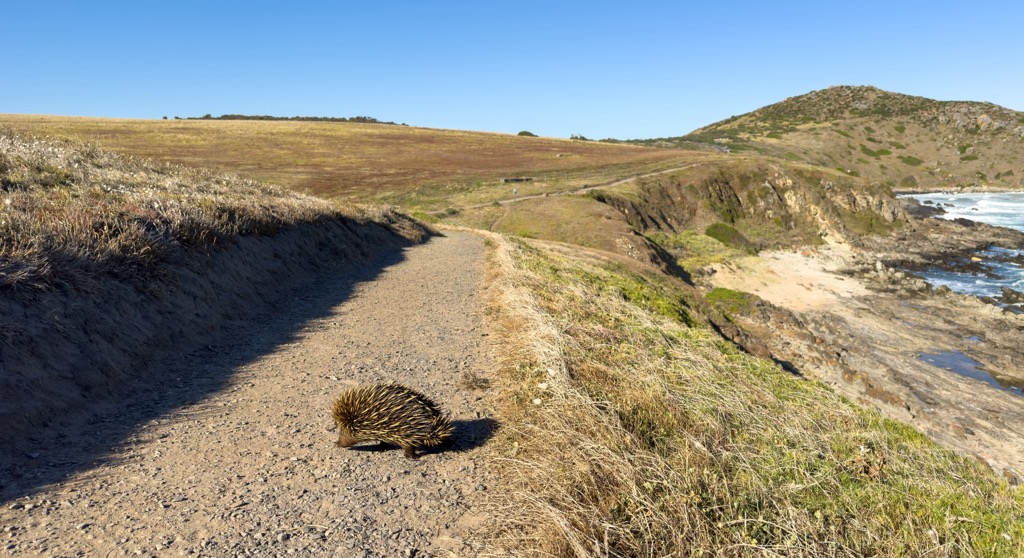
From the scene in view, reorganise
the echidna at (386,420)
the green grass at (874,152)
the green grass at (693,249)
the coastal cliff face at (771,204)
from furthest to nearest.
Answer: the green grass at (874,152), the coastal cliff face at (771,204), the green grass at (693,249), the echidna at (386,420)

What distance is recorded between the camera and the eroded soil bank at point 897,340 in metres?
17.9

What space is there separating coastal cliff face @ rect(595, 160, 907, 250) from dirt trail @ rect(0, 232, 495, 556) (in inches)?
1875

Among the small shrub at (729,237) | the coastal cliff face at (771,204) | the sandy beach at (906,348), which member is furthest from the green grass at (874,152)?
the sandy beach at (906,348)

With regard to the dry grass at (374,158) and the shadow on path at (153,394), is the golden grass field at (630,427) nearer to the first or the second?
the shadow on path at (153,394)

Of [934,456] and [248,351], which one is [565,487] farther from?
[248,351]

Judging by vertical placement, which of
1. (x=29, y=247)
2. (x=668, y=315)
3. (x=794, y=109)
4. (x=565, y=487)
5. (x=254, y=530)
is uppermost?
(x=794, y=109)

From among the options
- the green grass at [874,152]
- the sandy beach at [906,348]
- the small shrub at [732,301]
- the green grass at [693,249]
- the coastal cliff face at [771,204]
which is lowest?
the sandy beach at [906,348]

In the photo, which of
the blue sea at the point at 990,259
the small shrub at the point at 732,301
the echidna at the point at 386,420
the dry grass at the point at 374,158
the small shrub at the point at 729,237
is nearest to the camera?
the echidna at the point at 386,420

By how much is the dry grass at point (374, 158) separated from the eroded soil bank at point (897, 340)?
2647 centimetres

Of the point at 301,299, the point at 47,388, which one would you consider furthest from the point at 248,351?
the point at 301,299

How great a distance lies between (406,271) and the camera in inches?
760

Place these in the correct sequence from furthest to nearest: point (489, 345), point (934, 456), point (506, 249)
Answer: point (506, 249), point (489, 345), point (934, 456)

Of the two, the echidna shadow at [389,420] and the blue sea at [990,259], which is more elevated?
the echidna shadow at [389,420]

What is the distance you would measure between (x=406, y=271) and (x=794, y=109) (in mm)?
195525
